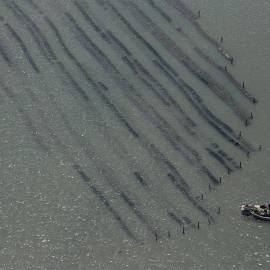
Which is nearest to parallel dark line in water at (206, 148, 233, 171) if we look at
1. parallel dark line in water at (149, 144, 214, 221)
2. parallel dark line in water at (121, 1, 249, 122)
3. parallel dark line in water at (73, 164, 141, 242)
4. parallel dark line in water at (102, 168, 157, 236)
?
parallel dark line in water at (149, 144, 214, 221)

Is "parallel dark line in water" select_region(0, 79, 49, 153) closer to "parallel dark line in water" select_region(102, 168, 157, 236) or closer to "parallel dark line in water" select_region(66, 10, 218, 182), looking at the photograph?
"parallel dark line in water" select_region(102, 168, 157, 236)

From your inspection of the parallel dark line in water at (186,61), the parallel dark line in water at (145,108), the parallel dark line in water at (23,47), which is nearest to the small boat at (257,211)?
the parallel dark line in water at (145,108)

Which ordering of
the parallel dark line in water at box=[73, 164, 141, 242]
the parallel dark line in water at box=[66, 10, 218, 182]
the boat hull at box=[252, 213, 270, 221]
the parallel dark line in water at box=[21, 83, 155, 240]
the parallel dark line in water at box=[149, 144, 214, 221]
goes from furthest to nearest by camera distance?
the parallel dark line in water at box=[66, 10, 218, 182]
the parallel dark line in water at box=[149, 144, 214, 221]
the parallel dark line in water at box=[21, 83, 155, 240]
the parallel dark line in water at box=[73, 164, 141, 242]
the boat hull at box=[252, 213, 270, 221]

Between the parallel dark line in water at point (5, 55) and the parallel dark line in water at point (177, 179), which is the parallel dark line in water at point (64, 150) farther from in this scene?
the parallel dark line in water at point (5, 55)

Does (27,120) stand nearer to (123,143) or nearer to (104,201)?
(123,143)

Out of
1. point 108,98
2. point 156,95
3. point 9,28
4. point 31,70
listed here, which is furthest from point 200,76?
point 9,28

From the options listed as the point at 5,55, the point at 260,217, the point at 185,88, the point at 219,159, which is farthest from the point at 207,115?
the point at 5,55

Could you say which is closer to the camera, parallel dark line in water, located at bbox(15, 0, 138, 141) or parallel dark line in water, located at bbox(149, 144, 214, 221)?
parallel dark line in water, located at bbox(149, 144, 214, 221)

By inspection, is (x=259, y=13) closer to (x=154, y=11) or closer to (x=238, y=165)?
(x=154, y=11)
